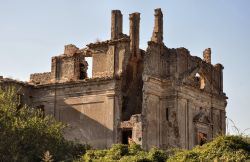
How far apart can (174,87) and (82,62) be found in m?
4.61

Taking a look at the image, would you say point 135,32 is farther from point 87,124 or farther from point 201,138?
point 201,138

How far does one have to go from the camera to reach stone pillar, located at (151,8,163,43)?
101 ft

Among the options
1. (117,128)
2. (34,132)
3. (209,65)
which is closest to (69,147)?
(34,132)

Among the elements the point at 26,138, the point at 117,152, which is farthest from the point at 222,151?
the point at 26,138

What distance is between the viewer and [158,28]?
1223 inches

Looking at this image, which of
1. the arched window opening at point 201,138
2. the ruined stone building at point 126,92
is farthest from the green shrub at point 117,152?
the arched window opening at point 201,138

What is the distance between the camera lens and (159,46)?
3047 cm

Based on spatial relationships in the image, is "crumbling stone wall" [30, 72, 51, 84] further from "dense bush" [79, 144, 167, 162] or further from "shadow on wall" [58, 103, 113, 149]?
"dense bush" [79, 144, 167, 162]

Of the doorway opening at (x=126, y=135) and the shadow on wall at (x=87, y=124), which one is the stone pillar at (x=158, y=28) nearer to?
the shadow on wall at (x=87, y=124)

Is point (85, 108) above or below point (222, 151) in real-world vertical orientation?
above

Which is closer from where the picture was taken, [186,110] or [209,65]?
[186,110]

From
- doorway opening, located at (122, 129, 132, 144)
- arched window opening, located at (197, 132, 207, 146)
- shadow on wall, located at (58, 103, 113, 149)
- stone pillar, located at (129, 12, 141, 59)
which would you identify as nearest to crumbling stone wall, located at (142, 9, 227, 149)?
arched window opening, located at (197, 132, 207, 146)

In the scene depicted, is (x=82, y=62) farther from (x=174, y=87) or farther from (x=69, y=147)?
(x=69, y=147)

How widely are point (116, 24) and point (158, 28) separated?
197 centimetres
